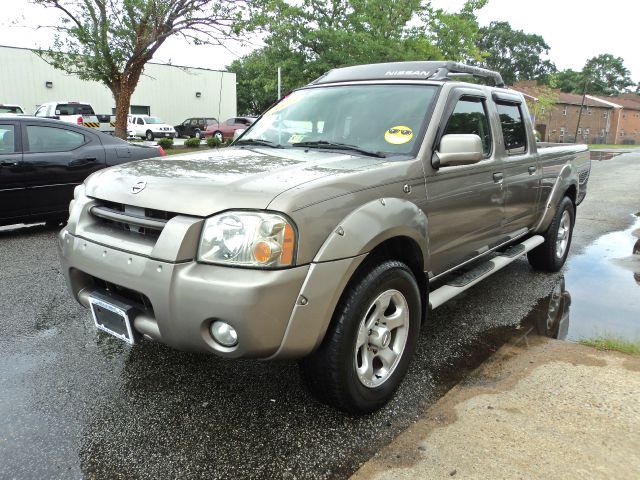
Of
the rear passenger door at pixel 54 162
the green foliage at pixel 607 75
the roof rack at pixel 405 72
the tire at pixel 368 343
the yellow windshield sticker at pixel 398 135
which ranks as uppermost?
the green foliage at pixel 607 75

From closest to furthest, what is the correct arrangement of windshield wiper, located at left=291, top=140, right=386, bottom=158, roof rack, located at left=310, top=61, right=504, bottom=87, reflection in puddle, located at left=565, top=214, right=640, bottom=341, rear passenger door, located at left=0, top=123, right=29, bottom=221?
1. windshield wiper, located at left=291, top=140, right=386, bottom=158
2. roof rack, located at left=310, top=61, right=504, bottom=87
3. reflection in puddle, located at left=565, top=214, right=640, bottom=341
4. rear passenger door, located at left=0, top=123, right=29, bottom=221

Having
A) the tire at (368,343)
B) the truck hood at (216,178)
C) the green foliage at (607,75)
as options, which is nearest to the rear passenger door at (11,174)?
the truck hood at (216,178)

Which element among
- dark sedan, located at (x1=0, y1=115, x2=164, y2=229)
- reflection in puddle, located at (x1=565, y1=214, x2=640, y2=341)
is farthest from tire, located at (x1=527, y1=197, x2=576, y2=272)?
dark sedan, located at (x1=0, y1=115, x2=164, y2=229)

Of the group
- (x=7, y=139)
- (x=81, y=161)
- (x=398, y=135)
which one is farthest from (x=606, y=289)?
(x=7, y=139)

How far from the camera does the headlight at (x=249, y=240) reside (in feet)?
7.13

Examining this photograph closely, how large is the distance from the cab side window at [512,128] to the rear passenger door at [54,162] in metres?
5.20

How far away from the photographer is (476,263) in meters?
3.96

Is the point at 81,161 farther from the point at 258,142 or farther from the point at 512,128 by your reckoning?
the point at 512,128

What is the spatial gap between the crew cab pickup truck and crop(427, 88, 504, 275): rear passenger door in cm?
1

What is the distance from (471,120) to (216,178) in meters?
2.10

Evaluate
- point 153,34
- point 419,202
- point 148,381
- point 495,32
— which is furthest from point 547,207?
point 495,32

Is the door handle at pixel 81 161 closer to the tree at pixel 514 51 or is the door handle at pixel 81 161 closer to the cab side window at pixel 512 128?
the cab side window at pixel 512 128

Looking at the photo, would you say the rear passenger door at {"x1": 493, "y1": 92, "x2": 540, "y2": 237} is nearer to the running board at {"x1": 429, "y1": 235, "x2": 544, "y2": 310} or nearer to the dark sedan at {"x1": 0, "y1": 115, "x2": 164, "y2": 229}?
the running board at {"x1": 429, "y1": 235, "x2": 544, "y2": 310}

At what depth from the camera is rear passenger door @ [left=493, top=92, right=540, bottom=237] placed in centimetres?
409
